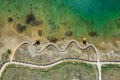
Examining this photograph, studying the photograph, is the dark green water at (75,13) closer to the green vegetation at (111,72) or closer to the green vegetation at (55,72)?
the green vegetation at (111,72)

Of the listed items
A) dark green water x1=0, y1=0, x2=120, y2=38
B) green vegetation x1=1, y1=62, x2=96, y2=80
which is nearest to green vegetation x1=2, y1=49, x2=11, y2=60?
green vegetation x1=1, y1=62, x2=96, y2=80

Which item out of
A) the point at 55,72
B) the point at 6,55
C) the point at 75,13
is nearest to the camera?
the point at 55,72

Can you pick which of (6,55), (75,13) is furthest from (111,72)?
(6,55)

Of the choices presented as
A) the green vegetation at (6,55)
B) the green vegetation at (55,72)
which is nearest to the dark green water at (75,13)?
the green vegetation at (6,55)

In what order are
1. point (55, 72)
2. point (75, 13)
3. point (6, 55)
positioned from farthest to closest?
point (75, 13) < point (6, 55) < point (55, 72)

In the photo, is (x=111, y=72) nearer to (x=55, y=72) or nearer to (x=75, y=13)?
(x=55, y=72)

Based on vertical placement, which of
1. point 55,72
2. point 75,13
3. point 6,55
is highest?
point 75,13

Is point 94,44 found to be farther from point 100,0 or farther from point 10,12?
point 10,12
